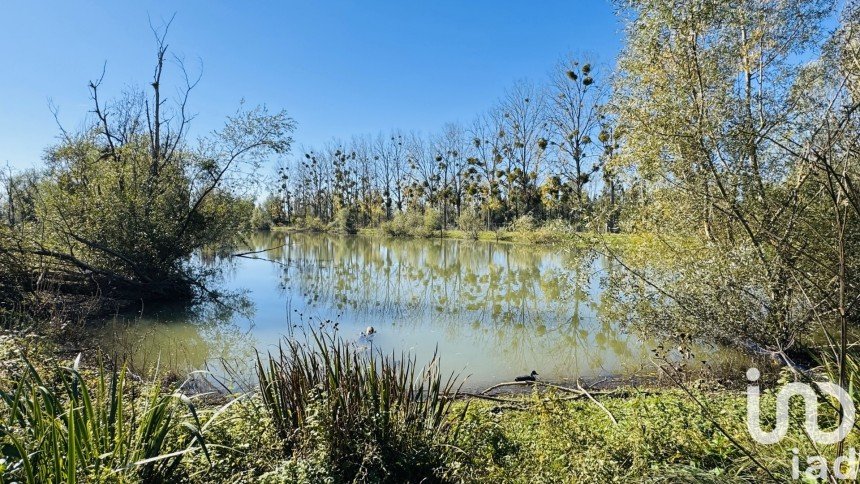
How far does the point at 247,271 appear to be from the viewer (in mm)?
20281

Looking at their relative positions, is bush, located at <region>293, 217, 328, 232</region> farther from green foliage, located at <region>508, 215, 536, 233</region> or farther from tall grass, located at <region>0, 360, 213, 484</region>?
tall grass, located at <region>0, 360, 213, 484</region>

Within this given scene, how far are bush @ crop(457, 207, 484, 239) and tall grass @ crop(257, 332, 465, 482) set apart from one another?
1526 inches

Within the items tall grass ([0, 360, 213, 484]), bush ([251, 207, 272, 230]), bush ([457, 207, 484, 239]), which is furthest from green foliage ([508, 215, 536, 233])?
bush ([251, 207, 272, 230])

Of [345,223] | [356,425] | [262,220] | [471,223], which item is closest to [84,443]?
[356,425]

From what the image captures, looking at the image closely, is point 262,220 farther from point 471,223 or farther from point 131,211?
point 131,211

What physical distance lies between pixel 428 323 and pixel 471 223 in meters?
33.1

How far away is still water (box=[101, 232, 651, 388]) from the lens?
7.46 m

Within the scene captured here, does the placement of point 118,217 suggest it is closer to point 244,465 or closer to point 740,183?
point 244,465

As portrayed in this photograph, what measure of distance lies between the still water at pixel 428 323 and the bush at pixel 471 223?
23.2m

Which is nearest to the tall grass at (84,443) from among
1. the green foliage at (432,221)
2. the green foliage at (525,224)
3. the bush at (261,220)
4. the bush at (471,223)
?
the green foliage at (525,224)

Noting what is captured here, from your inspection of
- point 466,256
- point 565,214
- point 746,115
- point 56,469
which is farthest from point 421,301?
point 565,214

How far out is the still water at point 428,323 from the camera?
294 inches

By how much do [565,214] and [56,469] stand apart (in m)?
42.8

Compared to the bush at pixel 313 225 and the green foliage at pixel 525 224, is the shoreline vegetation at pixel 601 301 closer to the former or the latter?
the green foliage at pixel 525 224
